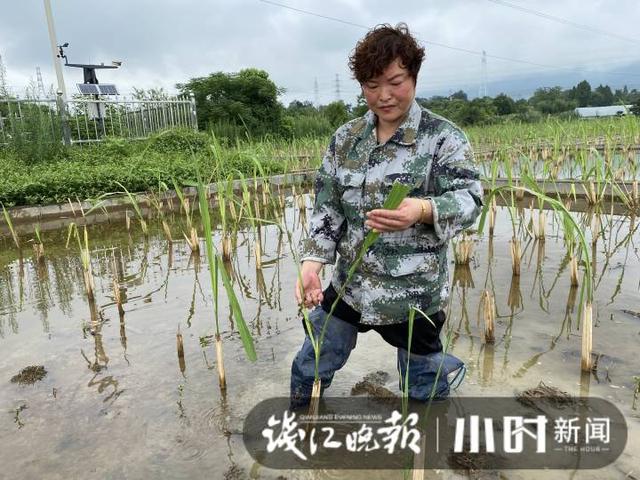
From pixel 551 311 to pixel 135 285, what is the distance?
9.98 feet

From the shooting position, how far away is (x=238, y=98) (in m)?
20.1

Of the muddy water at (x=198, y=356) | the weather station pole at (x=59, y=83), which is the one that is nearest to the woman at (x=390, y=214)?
the muddy water at (x=198, y=356)

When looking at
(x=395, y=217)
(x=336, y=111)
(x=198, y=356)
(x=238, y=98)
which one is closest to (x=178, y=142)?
(x=238, y=98)

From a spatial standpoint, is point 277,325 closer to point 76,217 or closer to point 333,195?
point 333,195

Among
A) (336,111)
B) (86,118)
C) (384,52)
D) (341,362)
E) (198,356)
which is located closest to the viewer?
(384,52)

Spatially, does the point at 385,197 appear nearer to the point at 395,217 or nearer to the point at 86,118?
the point at 395,217

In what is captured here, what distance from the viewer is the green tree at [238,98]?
1958 cm

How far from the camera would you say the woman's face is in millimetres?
1642

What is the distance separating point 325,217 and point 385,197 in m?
0.28

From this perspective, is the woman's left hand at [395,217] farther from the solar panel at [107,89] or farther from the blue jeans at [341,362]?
the solar panel at [107,89]

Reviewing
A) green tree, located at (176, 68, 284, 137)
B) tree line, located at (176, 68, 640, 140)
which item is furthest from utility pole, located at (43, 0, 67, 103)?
green tree, located at (176, 68, 284, 137)

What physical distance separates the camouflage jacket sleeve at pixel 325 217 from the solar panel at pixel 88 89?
11843 millimetres

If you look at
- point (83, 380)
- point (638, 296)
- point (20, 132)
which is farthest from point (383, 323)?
point (20, 132)

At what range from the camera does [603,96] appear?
1438 inches
